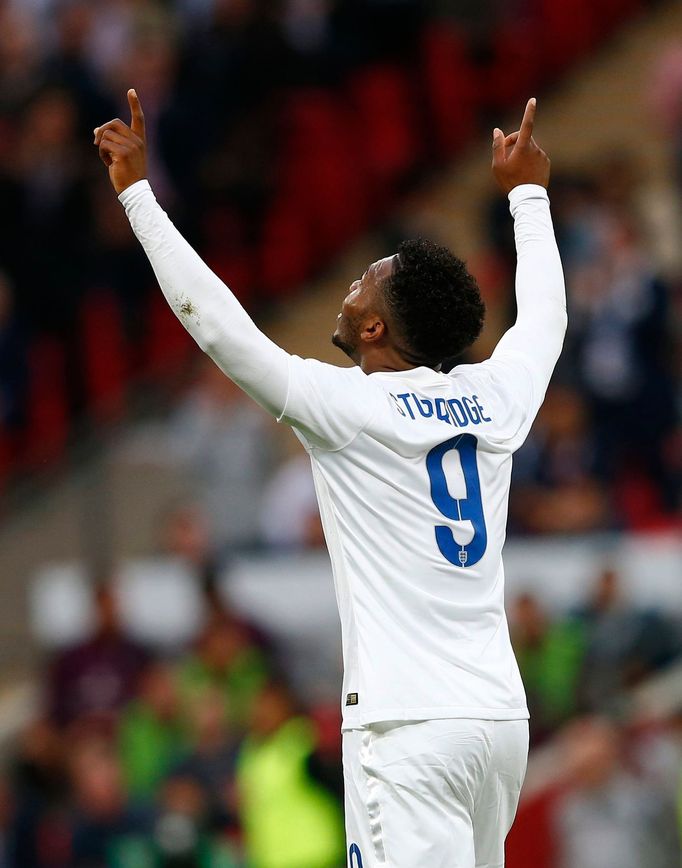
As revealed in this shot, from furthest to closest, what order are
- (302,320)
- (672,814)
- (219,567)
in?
(302,320), (219,567), (672,814)

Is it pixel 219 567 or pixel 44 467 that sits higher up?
pixel 44 467

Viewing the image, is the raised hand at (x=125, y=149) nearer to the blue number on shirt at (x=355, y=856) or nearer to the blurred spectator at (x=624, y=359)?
the blue number on shirt at (x=355, y=856)

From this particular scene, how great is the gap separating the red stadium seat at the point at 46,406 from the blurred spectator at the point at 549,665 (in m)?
3.90

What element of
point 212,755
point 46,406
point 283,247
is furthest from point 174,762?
point 283,247

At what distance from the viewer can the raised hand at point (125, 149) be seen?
363 centimetres

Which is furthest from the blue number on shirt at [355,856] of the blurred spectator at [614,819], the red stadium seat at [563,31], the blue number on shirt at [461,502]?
the red stadium seat at [563,31]

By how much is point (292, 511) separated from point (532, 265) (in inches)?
230

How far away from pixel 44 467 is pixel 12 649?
120 centimetres

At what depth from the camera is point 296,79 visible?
490 inches

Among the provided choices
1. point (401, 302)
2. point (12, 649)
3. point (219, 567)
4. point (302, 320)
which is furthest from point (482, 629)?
point (302, 320)

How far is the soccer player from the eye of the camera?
11.5 ft

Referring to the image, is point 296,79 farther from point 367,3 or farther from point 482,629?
point 482,629

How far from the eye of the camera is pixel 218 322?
3.46 m

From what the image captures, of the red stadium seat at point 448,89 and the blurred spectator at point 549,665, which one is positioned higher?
the red stadium seat at point 448,89
